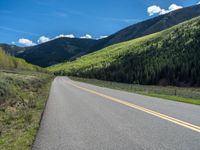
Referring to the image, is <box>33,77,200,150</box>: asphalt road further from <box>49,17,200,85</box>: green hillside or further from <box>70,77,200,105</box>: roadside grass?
<box>49,17,200,85</box>: green hillside

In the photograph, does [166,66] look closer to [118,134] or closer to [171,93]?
[171,93]

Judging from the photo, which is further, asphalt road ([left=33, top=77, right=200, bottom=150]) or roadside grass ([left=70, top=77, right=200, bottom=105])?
roadside grass ([left=70, top=77, right=200, bottom=105])

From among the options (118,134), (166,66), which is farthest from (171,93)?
(166,66)

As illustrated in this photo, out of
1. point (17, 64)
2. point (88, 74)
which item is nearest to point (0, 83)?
point (88, 74)

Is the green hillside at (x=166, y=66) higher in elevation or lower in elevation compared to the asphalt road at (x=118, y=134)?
higher

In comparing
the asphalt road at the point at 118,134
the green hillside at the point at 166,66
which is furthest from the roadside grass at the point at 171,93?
the green hillside at the point at 166,66

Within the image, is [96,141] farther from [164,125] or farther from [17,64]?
[17,64]

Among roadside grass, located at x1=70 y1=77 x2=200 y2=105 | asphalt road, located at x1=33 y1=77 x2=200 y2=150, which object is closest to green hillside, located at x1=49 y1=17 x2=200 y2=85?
A: roadside grass, located at x1=70 y1=77 x2=200 y2=105

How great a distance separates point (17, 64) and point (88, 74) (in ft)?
136

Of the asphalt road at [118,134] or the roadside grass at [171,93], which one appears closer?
the asphalt road at [118,134]

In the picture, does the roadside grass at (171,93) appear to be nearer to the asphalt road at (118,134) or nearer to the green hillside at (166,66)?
the asphalt road at (118,134)

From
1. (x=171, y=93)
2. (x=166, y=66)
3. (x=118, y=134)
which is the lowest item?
(x=171, y=93)

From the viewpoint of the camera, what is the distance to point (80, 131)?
25.3 ft

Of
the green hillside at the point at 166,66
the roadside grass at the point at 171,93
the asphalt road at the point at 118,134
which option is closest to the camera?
the asphalt road at the point at 118,134
